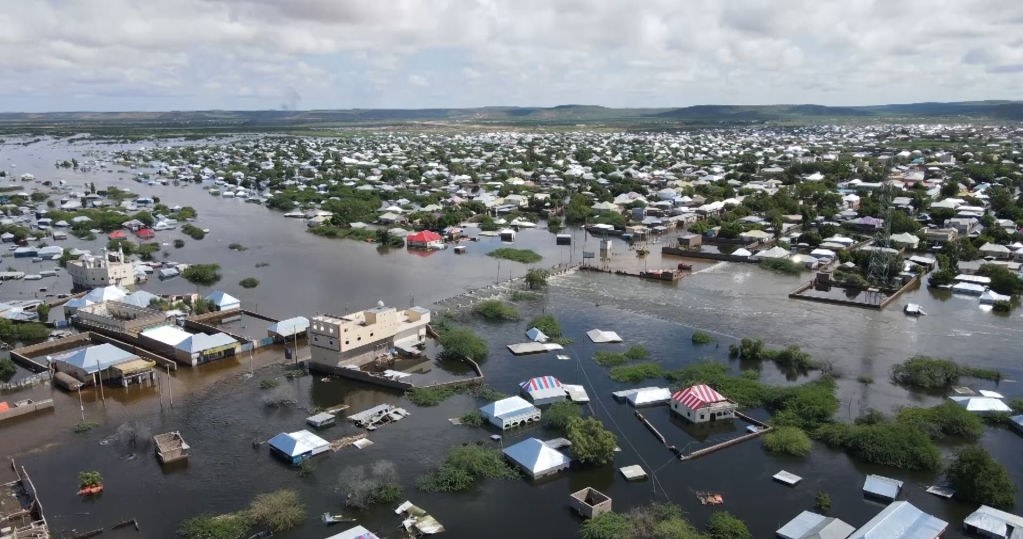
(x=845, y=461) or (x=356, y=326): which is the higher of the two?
(x=356, y=326)

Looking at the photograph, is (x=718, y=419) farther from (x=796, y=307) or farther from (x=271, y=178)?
(x=271, y=178)

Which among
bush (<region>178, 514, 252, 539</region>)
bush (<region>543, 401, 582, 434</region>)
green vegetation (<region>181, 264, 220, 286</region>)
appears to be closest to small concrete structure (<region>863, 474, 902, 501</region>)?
bush (<region>543, 401, 582, 434</region>)

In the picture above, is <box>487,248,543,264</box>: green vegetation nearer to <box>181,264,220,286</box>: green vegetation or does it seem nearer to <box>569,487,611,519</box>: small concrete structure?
<box>181,264,220,286</box>: green vegetation

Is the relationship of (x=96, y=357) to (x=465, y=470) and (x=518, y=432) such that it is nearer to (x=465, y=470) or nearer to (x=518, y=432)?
(x=465, y=470)

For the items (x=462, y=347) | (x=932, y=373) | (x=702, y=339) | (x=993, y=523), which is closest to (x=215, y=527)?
(x=462, y=347)

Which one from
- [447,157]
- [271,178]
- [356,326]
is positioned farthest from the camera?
[447,157]

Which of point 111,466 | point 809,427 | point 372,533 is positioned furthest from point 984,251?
point 111,466

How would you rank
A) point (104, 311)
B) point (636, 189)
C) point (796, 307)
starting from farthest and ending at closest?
point (636, 189) < point (796, 307) < point (104, 311)

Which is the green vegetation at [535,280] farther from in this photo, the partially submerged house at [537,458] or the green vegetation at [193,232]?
the green vegetation at [193,232]
